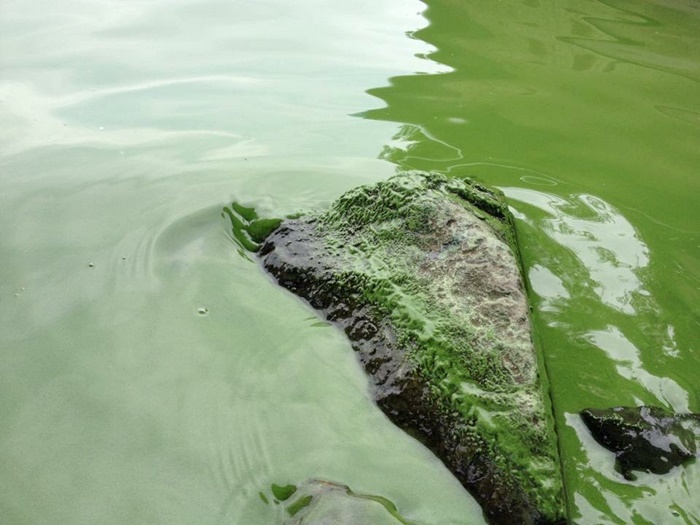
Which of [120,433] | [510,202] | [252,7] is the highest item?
[252,7]

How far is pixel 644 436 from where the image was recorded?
1.90 meters

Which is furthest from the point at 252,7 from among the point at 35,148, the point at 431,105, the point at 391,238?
the point at 391,238

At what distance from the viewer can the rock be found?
162 centimetres

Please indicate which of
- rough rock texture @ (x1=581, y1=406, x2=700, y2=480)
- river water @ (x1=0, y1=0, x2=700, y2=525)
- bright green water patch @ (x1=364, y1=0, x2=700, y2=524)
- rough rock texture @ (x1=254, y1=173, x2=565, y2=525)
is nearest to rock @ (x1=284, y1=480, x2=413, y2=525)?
river water @ (x1=0, y1=0, x2=700, y2=525)

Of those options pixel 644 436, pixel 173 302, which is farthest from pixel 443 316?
pixel 173 302

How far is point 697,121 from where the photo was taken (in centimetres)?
404

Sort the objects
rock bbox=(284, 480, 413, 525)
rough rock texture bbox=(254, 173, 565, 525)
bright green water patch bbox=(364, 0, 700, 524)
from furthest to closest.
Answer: bright green water patch bbox=(364, 0, 700, 524) → rough rock texture bbox=(254, 173, 565, 525) → rock bbox=(284, 480, 413, 525)

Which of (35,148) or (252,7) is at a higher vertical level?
(252,7)

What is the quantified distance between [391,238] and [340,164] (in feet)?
3.49

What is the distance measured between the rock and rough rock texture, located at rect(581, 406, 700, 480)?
2.20ft

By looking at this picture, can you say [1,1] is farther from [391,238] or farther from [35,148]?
[391,238]

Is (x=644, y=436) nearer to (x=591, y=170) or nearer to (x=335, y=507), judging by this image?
(x=335, y=507)

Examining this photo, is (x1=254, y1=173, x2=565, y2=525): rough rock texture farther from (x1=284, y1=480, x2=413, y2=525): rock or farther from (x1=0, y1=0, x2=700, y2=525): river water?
(x1=284, y1=480, x2=413, y2=525): rock

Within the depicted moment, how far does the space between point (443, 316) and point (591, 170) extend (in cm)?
177
